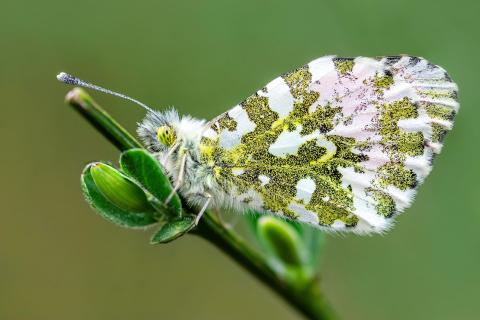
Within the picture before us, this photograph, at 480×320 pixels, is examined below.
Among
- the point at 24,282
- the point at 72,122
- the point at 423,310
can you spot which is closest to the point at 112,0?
the point at 72,122

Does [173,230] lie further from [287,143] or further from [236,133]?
[287,143]

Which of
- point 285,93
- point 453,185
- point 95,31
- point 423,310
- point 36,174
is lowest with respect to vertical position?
point 423,310

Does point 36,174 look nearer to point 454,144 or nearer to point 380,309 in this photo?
point 380,309

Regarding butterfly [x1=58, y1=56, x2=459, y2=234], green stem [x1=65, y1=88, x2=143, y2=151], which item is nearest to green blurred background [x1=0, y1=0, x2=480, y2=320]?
butterfly [x1=58, y1=56, x2=459, y2=234]

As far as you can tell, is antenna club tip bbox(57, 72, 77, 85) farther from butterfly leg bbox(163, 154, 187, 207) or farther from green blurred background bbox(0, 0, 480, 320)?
green blurred background bbox(0, 0, 480, 320)

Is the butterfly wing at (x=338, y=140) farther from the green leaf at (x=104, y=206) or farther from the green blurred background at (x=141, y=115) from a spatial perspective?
the green blurred background at (x=141, y=115)

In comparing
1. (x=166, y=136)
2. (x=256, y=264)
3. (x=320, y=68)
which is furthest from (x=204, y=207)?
(x=320, y=68)
